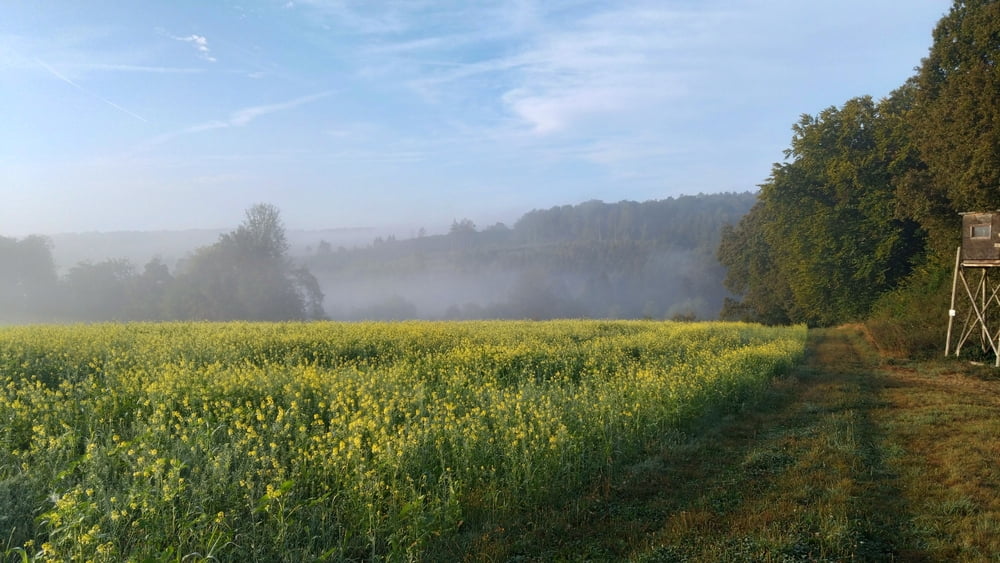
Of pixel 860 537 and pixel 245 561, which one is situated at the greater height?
pixel 245 561

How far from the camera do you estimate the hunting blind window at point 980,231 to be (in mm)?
16906

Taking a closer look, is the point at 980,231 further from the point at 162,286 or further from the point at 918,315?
the point at 162,286

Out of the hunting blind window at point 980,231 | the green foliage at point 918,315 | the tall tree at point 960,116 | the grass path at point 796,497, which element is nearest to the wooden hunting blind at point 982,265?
the hunting blind window at point 980,231

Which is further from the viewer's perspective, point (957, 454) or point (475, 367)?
point (475, 367)

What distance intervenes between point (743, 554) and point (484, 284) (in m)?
97.2

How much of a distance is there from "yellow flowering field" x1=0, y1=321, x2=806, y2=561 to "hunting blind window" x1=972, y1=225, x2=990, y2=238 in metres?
9.55

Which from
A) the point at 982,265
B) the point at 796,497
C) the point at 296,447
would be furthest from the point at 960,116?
the point at 296,447

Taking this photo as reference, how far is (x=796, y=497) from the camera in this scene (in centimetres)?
612

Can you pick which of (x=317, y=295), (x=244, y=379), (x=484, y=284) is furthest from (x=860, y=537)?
(x=484, y=284)

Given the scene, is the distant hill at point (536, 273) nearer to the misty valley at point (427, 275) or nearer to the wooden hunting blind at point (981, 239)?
the misty valley at point (427, 275)

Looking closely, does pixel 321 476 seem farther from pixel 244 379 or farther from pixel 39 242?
pixel 39 242

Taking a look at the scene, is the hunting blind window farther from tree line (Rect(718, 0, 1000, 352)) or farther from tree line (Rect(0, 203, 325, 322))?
tree line (Rect(0, 203, 325, 322))

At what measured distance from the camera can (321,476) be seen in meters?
5.66

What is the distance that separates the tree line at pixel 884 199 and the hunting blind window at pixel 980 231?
3559 millimetres
